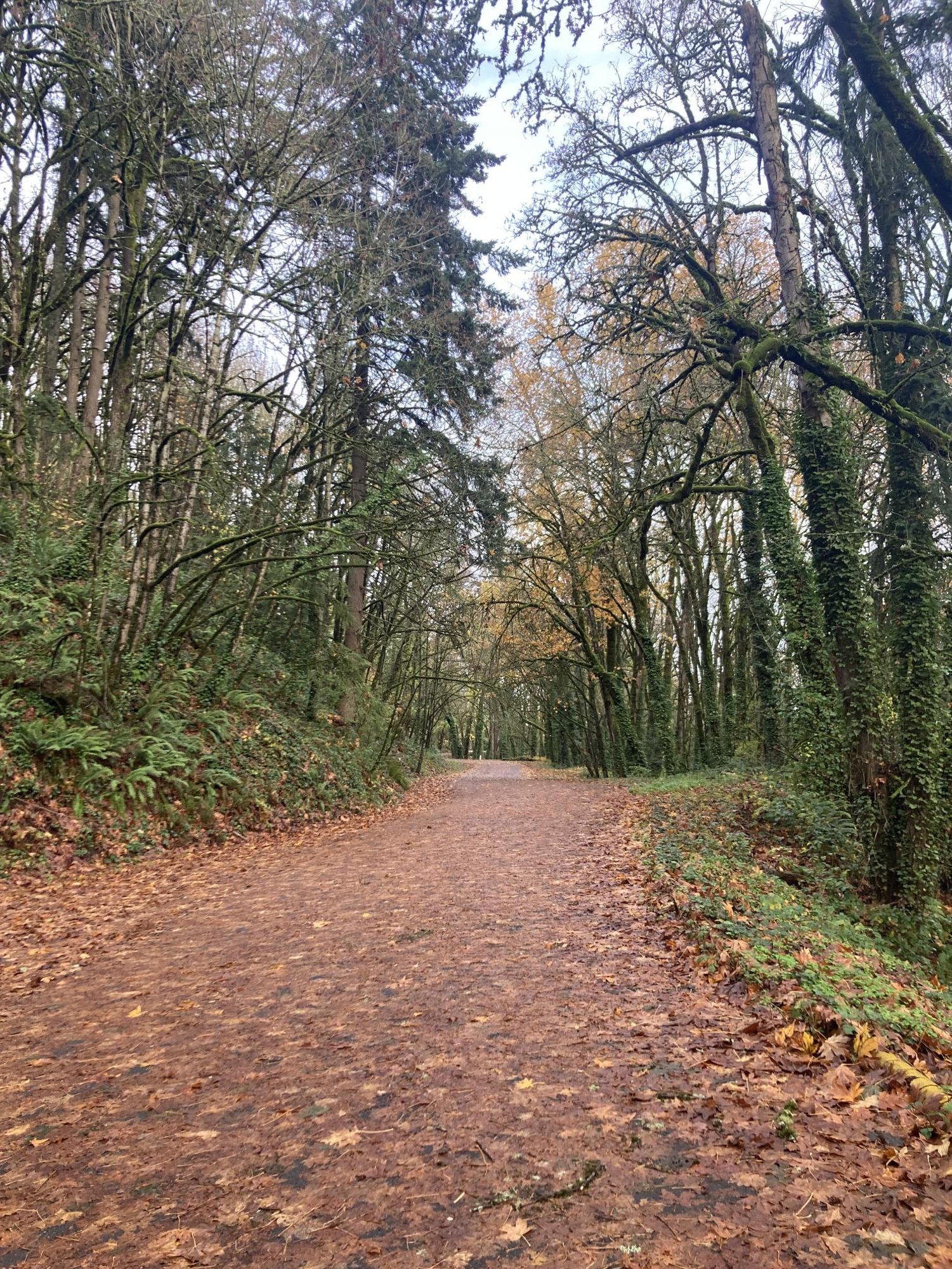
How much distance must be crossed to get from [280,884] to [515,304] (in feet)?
43.4

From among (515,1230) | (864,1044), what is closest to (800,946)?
(864,1044)

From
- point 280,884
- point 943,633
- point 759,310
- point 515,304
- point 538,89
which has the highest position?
point 515,304

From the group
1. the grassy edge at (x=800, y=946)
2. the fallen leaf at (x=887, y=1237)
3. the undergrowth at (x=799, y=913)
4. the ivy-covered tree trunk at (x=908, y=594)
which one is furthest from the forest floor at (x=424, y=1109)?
the ivy-covered tree trunk at (x=908, y=594)

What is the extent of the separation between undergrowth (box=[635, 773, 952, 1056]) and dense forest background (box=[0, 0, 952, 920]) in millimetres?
518

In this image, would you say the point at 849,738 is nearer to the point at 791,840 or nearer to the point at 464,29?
the point at 791,840

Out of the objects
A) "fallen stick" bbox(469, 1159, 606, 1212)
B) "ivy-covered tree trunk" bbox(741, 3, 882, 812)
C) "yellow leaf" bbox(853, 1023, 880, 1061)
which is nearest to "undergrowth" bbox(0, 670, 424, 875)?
"fallen stick" bbox(469, 1159, 606, 1212)

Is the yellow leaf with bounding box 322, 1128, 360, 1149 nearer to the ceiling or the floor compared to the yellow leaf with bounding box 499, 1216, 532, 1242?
nearer to the floor

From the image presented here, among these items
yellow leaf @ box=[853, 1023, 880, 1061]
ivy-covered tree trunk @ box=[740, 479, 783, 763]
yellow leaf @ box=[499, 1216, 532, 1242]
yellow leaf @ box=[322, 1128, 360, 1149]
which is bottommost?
yellow leaf @ box=[322, 1128, 360, 1149]

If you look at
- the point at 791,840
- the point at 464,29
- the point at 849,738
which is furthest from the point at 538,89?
the point at 791,840

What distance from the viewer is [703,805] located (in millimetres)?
10734

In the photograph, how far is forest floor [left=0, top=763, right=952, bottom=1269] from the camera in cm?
229

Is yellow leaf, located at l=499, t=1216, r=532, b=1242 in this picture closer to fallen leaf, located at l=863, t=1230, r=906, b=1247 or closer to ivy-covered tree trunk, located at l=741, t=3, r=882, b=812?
fallen leaf, located at l=863, t=1230, r=906, b=1247

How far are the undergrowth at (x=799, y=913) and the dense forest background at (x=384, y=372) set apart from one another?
0.52 meters

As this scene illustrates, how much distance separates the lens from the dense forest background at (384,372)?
798cm
